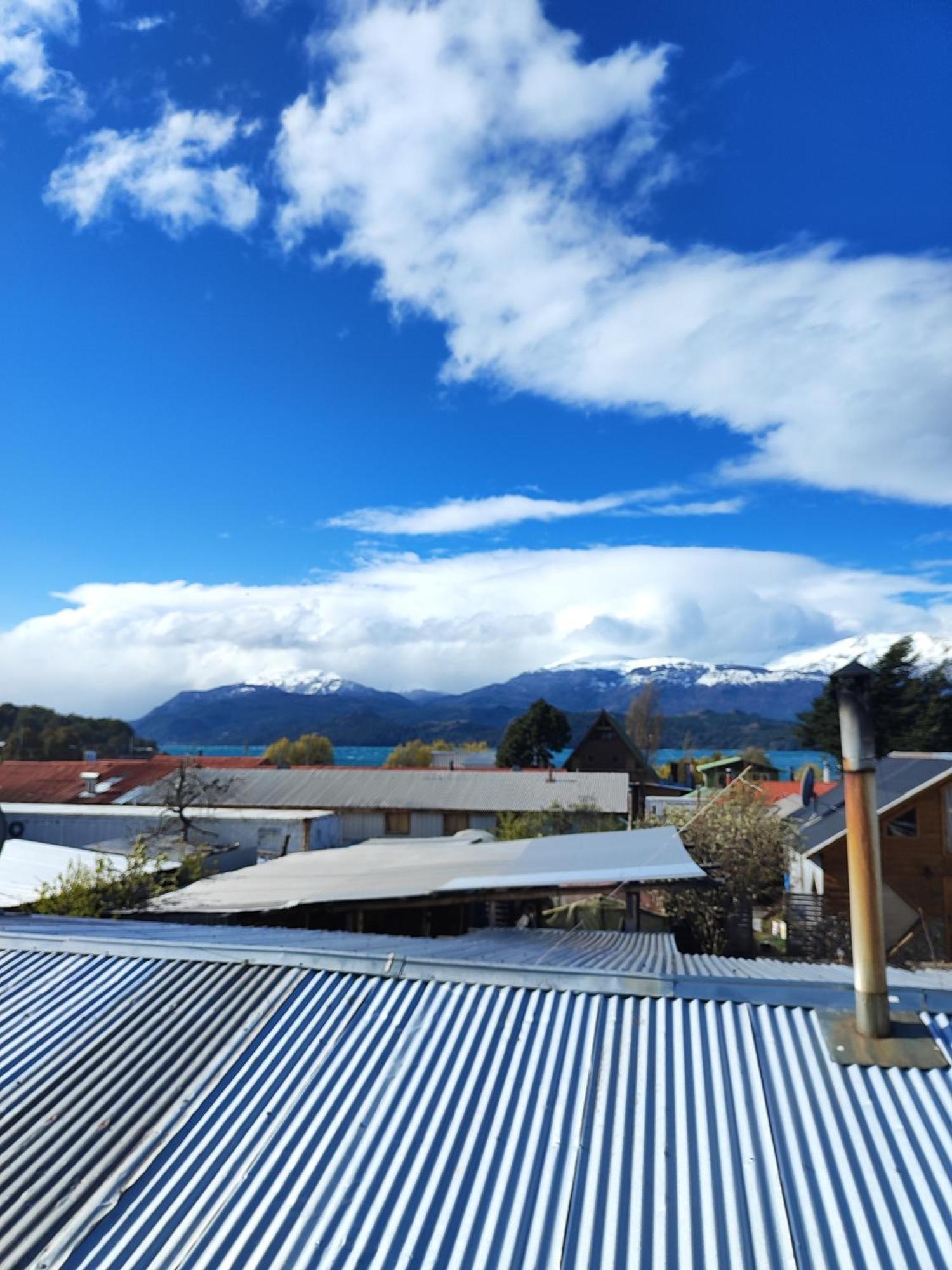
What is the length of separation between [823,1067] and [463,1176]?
205 centimetres

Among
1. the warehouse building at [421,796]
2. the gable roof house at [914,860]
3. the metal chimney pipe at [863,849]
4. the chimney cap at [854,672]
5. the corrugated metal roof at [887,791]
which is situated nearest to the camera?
the metal chimney pipe at [863,849]

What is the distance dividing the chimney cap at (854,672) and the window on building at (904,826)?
65.9 ft

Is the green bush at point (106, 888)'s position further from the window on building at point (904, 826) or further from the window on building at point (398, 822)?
the window on building at point (398, 822)

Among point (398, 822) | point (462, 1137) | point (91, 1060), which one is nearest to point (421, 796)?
point (398, 822)

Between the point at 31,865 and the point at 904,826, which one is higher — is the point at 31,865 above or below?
above

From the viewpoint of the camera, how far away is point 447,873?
14234 millimetres

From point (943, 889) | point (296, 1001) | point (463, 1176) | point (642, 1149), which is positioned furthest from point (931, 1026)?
point (943, 889)

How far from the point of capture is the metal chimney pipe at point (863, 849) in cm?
484

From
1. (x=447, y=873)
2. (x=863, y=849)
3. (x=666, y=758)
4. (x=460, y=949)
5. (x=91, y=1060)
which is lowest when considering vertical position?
(x=666, y=758)

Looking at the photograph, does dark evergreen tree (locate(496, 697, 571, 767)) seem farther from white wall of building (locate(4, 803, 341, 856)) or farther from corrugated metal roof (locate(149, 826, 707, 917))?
corrugated metal roof (locate(149, 826, 707, 917))

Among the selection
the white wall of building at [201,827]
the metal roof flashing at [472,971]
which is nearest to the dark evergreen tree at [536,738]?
the white wall of building at [201,827]

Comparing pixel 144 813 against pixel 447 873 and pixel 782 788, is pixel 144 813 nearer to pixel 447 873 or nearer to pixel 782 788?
pixel 447 873

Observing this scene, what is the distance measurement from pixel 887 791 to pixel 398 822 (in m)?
21.0

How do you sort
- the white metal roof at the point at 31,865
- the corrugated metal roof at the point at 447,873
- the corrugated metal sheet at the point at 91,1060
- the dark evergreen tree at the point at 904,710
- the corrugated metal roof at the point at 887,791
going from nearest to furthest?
1. the corrugated metal sheet at the point at 91,1060
2. the corrugated metal roof at the point at 447,873
3. the white metal roof at the point at 31,865
4. the corrugated metal roof at the point at 887,791
5. the dark evergreen tree at the point at 904,710
